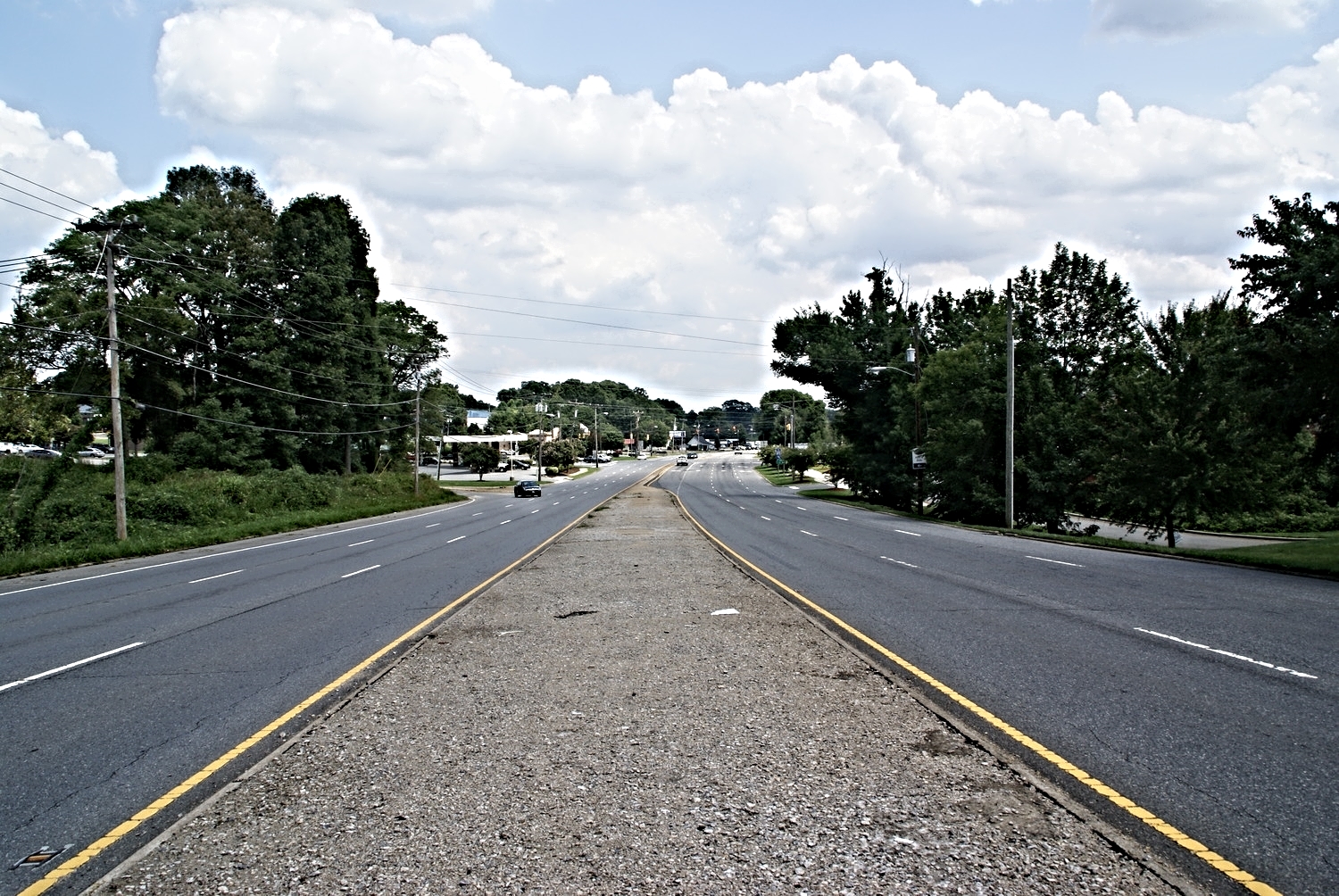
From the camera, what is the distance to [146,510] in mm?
31641

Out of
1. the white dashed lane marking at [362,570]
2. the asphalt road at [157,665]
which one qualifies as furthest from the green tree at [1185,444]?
the white dashed lane marking at [362,570]

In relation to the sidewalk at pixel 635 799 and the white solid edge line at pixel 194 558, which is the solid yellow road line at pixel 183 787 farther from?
the white solid edge line at pixel 194 558

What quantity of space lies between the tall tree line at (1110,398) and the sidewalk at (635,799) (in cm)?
1618

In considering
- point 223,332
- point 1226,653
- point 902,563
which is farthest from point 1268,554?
point 223,332

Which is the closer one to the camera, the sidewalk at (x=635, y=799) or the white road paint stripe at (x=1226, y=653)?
the sidewalk at (x=635, y=799)

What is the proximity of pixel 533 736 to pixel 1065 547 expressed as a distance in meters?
20.9

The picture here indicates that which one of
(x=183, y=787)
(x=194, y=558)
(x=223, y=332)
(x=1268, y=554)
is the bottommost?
(x=194, y=558)

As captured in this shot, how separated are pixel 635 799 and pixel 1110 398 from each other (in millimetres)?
36662

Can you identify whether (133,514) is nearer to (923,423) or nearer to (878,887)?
(878,887)

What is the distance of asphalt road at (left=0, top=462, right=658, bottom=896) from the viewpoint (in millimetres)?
5164

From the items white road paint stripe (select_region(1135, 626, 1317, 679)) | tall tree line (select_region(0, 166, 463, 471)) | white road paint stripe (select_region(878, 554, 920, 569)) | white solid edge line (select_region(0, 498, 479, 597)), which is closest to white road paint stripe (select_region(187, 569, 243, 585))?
white solid edge line (select_region(0, 498, 479, 597))

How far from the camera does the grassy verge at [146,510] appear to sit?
976 inches

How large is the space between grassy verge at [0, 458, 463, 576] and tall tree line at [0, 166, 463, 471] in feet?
19.9

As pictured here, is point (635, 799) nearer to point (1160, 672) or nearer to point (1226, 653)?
point (1160, 672)
